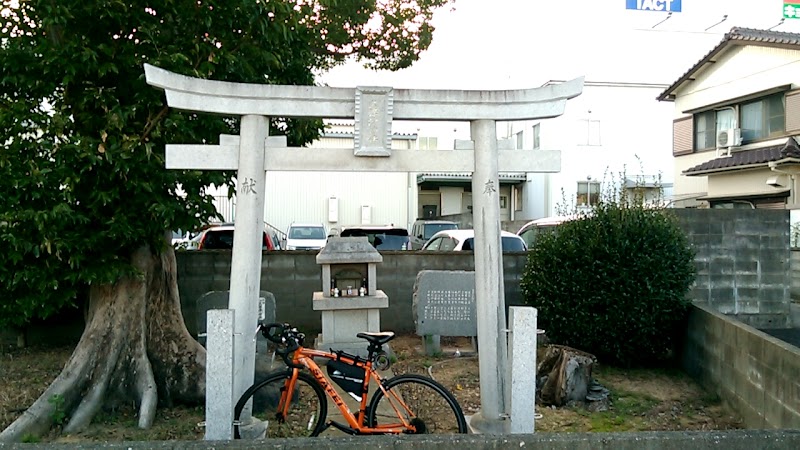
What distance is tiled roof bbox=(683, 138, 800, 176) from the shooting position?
663 inches

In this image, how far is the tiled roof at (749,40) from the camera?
17891 millimetres

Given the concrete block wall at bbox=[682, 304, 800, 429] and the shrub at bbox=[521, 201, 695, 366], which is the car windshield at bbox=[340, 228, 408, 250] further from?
the concrete block wall at bbox=[682, 304, 800, 429]

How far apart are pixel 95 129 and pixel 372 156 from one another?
2.93 metres

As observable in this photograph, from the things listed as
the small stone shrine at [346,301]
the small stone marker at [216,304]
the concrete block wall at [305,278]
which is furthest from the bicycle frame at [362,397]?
the concrete block wall at [305,278]

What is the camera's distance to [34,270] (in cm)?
600

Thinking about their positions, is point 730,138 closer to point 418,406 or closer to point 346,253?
point 346,253

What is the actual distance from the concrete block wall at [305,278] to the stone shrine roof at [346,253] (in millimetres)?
1403

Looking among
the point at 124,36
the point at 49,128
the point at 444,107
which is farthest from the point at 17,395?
the point at 444,107

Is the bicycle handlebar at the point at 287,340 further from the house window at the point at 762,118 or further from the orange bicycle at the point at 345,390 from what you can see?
the house window at the point at 762,118

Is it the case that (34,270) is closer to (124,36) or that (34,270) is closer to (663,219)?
(124,36)

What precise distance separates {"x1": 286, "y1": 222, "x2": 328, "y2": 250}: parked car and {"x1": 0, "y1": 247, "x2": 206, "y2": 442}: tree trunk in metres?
14.0

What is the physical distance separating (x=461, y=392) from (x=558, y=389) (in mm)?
1162

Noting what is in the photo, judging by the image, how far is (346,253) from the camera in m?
8.86

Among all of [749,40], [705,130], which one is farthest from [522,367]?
[705,130]
